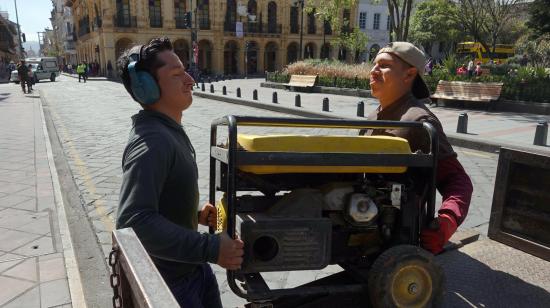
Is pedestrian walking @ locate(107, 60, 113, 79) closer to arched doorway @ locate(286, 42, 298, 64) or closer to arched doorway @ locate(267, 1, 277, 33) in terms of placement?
arched doorway @ locate(267, 1, 277, 33)

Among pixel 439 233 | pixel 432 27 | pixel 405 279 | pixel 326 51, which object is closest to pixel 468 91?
pixel 439 233

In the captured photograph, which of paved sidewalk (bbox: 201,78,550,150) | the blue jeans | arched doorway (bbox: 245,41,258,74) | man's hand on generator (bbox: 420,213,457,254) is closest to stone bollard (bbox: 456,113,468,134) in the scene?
paved sidewalk (bbox: 201,78,550,150)

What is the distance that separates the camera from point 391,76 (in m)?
2.34

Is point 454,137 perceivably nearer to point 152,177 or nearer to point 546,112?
point 546,112

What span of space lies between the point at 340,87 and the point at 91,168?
14.8 metres

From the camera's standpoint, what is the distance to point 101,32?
134ft

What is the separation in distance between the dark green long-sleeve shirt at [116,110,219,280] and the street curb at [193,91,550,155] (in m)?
5.96

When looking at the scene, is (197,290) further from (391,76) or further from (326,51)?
(326,51)

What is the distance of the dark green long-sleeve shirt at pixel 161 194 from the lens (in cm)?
149

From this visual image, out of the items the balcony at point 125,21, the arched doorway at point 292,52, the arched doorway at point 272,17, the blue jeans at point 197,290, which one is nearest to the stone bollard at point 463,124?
the blue jeans at point 197,290

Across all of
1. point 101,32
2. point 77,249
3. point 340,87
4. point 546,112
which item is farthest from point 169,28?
point 77,249

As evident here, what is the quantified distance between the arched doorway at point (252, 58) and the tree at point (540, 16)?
29729 mm

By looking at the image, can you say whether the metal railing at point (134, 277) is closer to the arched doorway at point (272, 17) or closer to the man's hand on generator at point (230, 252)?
the man's hand on generator at point (230, 252)

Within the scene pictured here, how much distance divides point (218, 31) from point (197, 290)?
147 ft
